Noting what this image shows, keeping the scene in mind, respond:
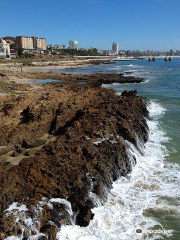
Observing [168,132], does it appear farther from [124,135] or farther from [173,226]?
[173,226]

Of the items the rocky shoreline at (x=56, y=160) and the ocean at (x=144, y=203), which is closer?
the rocky shoreline at (x=56, y=160)

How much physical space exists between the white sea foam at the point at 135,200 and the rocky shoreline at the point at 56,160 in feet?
1.29

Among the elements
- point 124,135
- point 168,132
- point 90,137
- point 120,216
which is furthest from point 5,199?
point 168,132

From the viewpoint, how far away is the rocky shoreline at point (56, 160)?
8602 mm

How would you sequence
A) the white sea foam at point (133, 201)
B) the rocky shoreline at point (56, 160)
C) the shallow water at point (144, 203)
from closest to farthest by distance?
the rocky shoreline at point (56, 160), the white sea foam at point (133, 201), the shallow water at point (144, 203)

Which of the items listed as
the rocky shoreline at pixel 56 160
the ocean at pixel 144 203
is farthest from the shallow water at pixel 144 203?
the rocky shoreline at pixel 56 160

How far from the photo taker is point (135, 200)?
1093 centimetres

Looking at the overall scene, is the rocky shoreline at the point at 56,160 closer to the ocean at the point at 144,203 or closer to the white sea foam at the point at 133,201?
the white sea foam at the point at 133,201

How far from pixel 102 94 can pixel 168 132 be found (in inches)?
297

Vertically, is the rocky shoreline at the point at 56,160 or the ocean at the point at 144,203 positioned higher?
the rocky shoreline at the point at 56,160

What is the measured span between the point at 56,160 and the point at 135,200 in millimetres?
3835

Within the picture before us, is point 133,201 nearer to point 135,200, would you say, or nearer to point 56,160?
point 135,200

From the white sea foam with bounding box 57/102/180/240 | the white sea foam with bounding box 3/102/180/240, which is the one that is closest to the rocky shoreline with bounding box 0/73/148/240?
the white sea foam with bounding box 3/102/180/240

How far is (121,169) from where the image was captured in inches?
504
